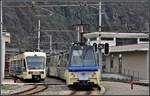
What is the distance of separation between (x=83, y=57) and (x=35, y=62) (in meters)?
10.7

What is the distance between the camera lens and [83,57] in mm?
27375

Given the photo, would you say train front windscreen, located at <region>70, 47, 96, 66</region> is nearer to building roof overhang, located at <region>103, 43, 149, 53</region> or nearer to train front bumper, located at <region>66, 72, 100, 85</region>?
train front bumper, located at <region>66, 72, 100, 85</region>

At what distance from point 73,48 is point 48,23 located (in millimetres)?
52267

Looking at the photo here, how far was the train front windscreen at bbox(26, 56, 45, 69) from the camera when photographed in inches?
1458

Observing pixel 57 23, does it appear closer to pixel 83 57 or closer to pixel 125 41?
pixel 125 41

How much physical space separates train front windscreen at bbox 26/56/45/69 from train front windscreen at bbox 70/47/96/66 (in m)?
10.0

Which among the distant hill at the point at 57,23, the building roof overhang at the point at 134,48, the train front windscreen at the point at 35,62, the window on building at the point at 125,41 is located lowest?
the train front windscreen at the point at 35,62

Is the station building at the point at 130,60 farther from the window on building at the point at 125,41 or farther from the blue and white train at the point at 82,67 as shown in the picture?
the blue and white train at the point at 82,67

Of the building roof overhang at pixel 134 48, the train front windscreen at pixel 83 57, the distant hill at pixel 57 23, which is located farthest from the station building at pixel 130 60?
A: the train front windscreen at pixel 83 57

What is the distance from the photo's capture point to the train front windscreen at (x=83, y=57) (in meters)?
27.1

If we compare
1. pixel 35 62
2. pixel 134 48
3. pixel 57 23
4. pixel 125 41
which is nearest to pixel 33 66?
pixel 35 62

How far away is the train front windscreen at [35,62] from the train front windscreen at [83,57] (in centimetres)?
1004

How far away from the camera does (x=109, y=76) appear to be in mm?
50312

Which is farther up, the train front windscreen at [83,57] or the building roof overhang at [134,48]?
the building roof overhang at [134,48]
